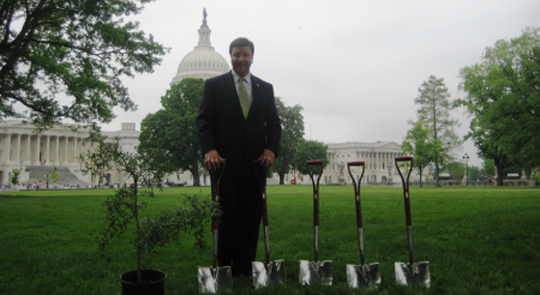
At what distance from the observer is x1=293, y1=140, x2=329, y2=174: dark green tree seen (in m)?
67.9

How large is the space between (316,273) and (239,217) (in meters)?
1.10

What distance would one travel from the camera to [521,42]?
3872 centimetres

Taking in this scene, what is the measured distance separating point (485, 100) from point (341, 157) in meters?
86.9

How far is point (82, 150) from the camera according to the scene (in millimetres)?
96750

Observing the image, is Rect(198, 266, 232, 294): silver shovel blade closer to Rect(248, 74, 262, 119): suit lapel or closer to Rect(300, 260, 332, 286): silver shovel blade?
Rect(300, 260, 332, 286): silver shovel blade

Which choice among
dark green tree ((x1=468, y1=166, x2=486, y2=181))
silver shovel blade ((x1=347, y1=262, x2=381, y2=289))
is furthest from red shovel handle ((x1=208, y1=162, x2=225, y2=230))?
dark green tree ((x1=468, y1=166, x2=486, y2=181))

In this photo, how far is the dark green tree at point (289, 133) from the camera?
6309 centimetres

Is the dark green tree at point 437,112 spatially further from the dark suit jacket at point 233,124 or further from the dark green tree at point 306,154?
the dark suit jacket at point 233,124

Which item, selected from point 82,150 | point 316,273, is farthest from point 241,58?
point 82,150

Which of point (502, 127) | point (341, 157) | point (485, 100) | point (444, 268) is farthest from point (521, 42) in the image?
point (341, 157)

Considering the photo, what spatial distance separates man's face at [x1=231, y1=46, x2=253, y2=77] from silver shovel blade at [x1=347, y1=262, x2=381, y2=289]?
2606 millimetres

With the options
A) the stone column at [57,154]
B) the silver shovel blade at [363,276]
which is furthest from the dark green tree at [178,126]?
the stone column at [57,154]

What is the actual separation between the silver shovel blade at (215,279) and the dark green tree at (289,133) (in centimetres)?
5769

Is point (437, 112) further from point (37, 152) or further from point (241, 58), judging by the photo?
point (37, 152)
